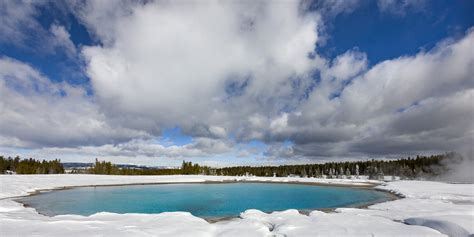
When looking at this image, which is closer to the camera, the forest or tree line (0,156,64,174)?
tree line (0,156,64,174)

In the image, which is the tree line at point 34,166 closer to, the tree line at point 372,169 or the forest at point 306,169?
the forest at point 306,169

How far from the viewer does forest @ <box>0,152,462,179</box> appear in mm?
94500

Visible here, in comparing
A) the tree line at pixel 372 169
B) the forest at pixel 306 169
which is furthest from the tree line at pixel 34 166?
the tree line at pixel 372 169

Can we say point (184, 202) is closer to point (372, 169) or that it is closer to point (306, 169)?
point (372, 169)

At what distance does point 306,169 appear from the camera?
435 ft

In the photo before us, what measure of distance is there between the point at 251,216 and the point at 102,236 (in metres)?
8.49

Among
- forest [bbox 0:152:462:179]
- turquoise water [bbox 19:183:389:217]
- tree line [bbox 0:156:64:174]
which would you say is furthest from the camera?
forest [bbox 0:152:462:179]

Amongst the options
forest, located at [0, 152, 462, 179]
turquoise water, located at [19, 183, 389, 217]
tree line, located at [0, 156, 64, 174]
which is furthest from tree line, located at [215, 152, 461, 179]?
turquoise water, located at [19, 183, 389, 217]

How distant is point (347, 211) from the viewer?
60.0 ft

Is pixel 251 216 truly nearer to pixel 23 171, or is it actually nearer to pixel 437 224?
pixel 437 224

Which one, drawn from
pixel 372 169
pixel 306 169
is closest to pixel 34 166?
pixel 306 169

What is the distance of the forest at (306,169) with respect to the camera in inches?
3720

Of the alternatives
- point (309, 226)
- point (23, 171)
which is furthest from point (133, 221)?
point (23, 171)

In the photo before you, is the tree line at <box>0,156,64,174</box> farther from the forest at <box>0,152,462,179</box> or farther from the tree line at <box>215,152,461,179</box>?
the tree line at <box>215,152,461,179</box>
